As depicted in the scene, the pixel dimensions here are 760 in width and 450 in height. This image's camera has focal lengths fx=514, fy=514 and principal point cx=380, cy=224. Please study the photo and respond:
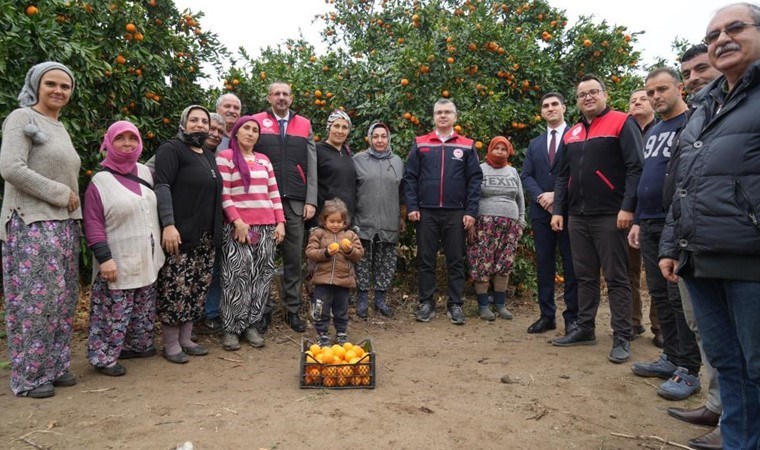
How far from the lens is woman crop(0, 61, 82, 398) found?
3141mm

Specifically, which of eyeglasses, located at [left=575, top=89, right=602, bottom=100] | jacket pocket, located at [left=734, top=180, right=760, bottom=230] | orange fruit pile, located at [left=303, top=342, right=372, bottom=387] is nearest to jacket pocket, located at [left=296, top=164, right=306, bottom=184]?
orange fruit pile, located at [left=303, top=342, right=372, bottom=387]

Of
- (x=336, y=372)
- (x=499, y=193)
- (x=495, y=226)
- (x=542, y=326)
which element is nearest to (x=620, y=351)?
(x=542, y=326)

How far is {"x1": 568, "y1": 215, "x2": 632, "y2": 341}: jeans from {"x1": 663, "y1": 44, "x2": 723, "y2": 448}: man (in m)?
1.00

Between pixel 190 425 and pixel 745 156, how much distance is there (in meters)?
2.95

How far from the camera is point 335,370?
11.2 ft

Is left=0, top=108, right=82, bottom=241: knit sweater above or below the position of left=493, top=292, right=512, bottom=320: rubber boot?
above

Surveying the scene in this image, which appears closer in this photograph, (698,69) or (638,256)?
(698,69)

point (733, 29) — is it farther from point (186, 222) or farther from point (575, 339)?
point (186, 222)

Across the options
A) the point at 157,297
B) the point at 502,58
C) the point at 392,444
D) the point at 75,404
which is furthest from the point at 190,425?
the point at 502,58

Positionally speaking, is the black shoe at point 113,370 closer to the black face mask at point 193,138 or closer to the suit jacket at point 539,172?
the black face mask at point 193,138

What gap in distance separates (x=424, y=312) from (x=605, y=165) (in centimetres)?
233

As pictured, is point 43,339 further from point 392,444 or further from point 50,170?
point 392,444

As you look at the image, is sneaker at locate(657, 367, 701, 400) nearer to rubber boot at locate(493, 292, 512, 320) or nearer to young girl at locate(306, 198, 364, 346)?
rubber boot at locate(493, 292, 512, 320)

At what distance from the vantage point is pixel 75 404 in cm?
319
